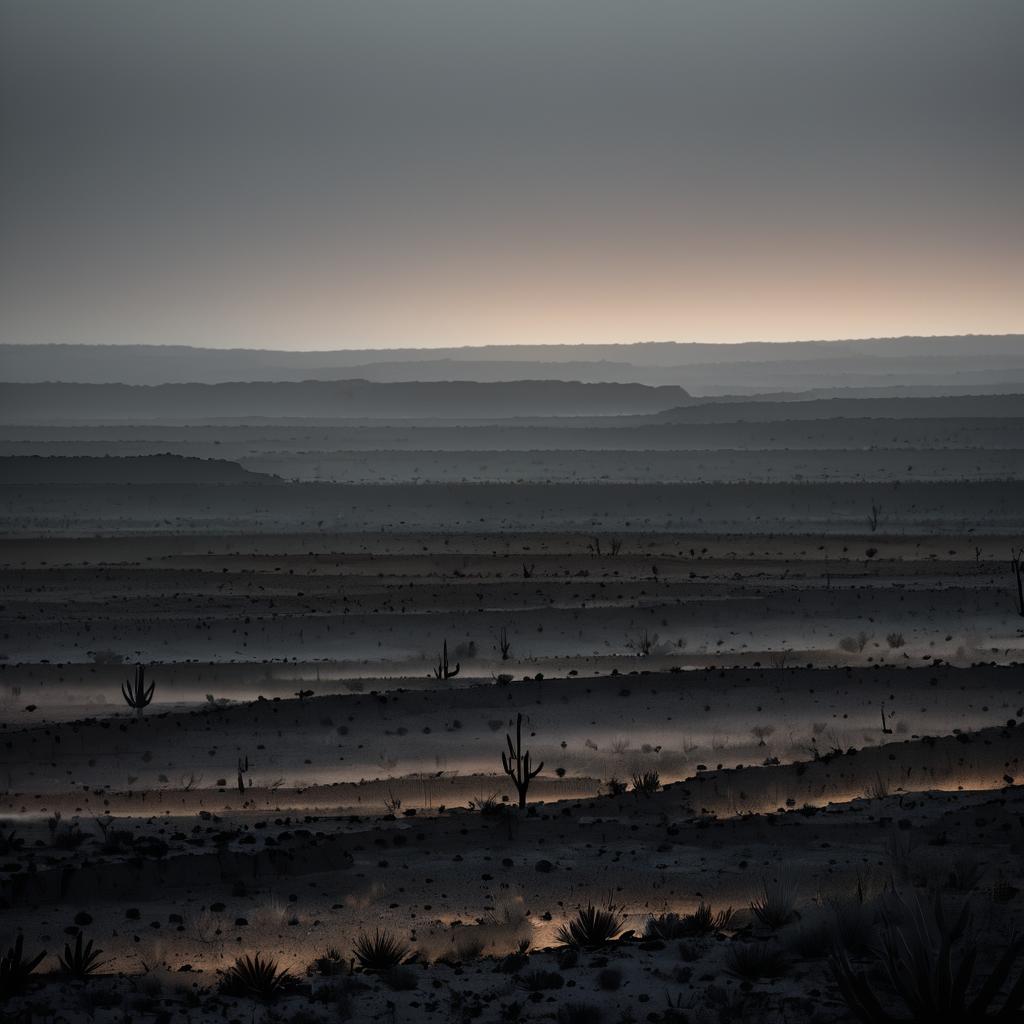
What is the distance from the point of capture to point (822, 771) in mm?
14852

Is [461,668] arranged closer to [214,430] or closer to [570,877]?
[570,877]

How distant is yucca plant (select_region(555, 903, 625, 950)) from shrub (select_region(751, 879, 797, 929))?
39.6 inches

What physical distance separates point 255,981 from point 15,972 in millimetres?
1503

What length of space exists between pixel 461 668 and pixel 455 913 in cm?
1131

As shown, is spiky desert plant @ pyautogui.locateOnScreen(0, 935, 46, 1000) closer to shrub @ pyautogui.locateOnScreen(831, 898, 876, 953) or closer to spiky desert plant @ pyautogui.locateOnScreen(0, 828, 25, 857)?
spiky desert plant @ pyautogui.locateOnScreen(0, 828, 25, 857)

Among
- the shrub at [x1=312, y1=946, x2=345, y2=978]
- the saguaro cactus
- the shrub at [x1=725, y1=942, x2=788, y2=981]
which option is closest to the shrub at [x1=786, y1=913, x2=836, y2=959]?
the shrub at [x1=725, y1=942, x2=788, y2=981]

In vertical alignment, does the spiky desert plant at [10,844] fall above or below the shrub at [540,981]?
below

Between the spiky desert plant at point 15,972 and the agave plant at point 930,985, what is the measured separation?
493 centimetres

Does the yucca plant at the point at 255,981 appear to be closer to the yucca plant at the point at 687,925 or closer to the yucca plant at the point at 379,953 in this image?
the yucca plant at the point at 379,953

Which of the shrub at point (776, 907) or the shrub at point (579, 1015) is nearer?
the shrub at point (579, 1015)

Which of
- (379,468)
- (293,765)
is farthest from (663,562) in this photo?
(379,468)

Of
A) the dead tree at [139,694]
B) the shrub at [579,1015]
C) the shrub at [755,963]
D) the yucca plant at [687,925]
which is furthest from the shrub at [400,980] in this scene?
the dead tree at [139,694]

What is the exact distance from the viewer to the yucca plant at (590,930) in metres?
9.69

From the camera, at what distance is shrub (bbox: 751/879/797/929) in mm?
9711
